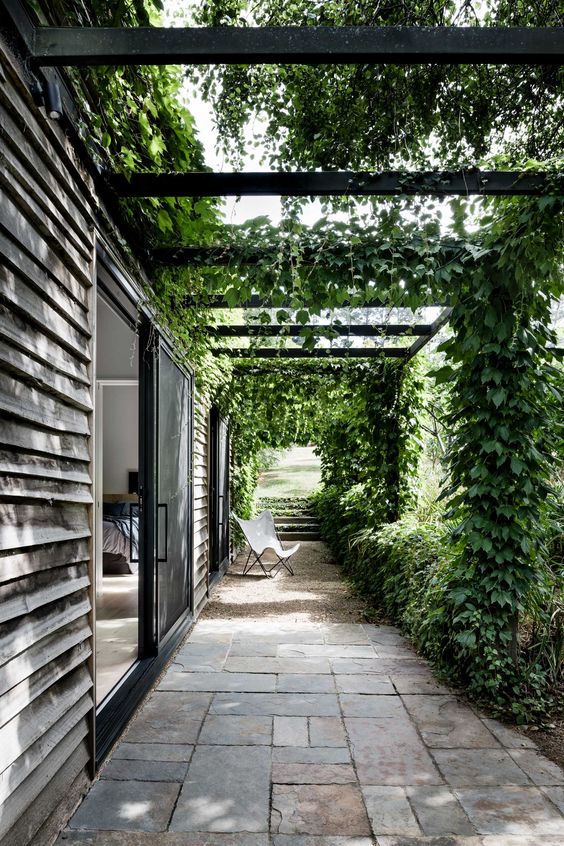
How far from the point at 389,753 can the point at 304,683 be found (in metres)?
1.03

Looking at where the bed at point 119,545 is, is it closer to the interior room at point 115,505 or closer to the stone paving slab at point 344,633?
the interior room at point 115,505

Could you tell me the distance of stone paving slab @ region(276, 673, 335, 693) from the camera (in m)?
3.57

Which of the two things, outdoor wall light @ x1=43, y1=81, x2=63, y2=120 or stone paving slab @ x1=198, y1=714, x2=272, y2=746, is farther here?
stone paving slab @ x1=198, y1=714, x2=272, y2=746

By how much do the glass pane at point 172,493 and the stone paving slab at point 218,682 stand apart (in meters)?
0.29

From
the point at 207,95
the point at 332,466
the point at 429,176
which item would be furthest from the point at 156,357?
the point at 332,466

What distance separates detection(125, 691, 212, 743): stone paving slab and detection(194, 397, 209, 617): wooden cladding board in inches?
76.0

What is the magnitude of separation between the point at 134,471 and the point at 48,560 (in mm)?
6398

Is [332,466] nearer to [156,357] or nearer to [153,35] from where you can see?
[156,357]

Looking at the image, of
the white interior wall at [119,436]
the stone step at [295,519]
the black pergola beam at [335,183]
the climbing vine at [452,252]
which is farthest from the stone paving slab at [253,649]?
the stone step at [295,519]

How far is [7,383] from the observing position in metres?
1.66

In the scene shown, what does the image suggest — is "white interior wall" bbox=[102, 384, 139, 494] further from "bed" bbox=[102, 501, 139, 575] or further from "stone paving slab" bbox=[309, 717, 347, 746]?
"stone paving slab" bbox=[309, 717, 347, 746]

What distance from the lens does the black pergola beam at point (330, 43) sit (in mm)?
1807

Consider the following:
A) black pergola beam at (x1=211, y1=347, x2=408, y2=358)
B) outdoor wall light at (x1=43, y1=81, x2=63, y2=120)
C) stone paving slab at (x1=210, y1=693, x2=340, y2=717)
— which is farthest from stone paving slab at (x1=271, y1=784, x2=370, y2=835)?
black pergola beam at (x1=211, y1=347, x2=408, y2=358)

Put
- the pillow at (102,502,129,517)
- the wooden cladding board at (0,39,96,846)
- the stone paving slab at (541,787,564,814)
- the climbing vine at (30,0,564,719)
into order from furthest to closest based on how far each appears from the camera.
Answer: the pillow at (102,502,129,517) < the climbing vine at (30,0,564,719) < the stone paving slab at (541,787,564,814) < the wooden cladding board at (0,39,96,846)
